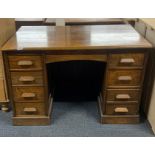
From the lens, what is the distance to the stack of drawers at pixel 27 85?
1.41m

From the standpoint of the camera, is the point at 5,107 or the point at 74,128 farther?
the point at 5,107

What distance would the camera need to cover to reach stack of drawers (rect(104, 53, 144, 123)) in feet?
4.67

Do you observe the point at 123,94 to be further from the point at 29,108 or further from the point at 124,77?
the point at 29,108

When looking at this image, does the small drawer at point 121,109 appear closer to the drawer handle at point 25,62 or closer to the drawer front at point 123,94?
the drawer front at point 123,94

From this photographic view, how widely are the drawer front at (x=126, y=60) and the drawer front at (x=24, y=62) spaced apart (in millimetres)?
503

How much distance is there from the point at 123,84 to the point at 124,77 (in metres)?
0.06

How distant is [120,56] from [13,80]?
77cm

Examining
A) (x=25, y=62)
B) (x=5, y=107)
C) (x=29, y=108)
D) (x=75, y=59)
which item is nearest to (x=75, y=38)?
(x=75, y=59)

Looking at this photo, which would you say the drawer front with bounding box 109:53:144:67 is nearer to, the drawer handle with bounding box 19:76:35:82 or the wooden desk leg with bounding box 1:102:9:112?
the drawer handle with bounding box 19:76:35:82

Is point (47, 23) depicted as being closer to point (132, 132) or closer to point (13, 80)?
point (13, 80)

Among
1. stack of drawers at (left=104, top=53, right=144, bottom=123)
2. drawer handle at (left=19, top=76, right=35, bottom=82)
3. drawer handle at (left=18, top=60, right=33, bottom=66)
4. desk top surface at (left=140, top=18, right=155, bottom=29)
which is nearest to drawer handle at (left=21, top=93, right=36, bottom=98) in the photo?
drawer handle at (left=19, top=76, right=35, bottom=82)

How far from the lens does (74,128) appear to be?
5.43ft

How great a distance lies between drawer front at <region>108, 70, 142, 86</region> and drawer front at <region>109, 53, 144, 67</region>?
55 millimetres

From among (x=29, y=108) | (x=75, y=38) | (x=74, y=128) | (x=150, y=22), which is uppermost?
(x=150, y=22)
